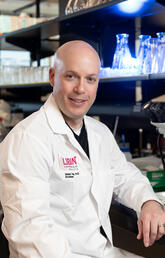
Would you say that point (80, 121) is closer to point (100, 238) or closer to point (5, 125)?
point (100, 238)

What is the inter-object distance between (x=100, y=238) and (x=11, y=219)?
46 cm

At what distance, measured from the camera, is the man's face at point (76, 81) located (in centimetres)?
139

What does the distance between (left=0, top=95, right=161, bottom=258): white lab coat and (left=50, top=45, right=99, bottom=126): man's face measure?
0.07 m

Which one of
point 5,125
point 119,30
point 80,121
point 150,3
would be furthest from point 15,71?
point 80,121

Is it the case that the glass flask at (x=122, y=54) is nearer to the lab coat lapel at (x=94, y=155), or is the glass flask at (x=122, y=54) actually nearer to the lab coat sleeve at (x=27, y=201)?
the lab coat lapel at (x=94, y=155)

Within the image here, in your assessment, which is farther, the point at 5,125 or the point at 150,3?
the point at 5,125

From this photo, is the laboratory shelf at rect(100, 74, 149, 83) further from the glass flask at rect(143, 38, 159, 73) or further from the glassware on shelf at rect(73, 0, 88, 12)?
the glassware on shelf at rect(73, 0, 88, 12)

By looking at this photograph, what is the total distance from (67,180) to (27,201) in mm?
245

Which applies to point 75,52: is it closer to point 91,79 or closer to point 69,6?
point 91,79

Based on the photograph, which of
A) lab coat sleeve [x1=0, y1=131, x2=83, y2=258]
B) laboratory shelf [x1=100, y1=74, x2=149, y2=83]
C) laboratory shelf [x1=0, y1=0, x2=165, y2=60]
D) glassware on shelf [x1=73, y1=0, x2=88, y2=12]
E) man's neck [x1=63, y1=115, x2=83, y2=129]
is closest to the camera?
lab coat sleeve [x1=0, y1=131, x2=83, y2=258]

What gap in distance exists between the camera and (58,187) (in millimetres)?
1363

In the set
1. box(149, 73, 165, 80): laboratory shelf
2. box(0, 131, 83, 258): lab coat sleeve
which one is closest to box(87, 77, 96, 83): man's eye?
box(0, 131, 83, 258): lab coat sleeve

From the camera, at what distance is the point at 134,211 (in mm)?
1500

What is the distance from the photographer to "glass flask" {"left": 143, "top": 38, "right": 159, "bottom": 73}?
6.56 ft
